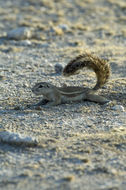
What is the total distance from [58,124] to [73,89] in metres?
1.05

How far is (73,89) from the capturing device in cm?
784

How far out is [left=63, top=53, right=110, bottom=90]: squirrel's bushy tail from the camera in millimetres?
7719

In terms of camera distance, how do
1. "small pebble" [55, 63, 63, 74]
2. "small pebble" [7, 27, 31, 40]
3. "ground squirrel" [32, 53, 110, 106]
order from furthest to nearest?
"small pebble" [7, 27, 31, 40]
"small pebble" [55, 63, 63, 74]
"ground squirrel" [32, 53, 110, 106]

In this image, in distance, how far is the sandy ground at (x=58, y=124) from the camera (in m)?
5.29

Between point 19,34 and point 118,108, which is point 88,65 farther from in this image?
point 19,34

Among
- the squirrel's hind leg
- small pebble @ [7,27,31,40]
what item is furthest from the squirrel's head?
small pebble @ [7,27,31,40]

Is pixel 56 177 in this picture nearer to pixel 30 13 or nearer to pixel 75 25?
pixel 75 25

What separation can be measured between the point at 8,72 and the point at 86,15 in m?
9.55

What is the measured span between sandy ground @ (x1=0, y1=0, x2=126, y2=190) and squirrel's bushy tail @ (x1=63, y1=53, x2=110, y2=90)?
20.1 inches

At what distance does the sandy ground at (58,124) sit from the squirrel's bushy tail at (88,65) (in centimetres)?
51

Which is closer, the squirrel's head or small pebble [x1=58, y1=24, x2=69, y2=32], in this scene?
the squirrel's head

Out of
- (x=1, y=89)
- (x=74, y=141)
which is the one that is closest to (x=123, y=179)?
(x=74, y=141)

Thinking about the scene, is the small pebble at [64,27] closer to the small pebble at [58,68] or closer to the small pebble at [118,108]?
the small pebble at [58,68]

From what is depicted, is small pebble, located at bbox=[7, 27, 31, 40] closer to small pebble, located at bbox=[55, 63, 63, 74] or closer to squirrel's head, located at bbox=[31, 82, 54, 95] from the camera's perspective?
small pebble, located at bbox=[55, 63, 63, 74]
